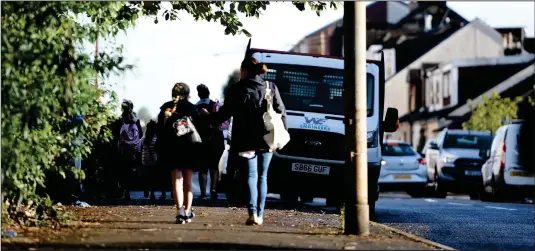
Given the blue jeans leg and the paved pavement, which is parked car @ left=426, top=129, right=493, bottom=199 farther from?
the blue jeans leg

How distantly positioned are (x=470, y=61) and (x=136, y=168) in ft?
168

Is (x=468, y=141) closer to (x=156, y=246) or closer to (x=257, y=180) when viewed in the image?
(x=257, y=180)

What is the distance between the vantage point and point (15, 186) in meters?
11.0

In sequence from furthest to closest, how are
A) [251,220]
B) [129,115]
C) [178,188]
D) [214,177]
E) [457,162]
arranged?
[457,162] → [214,177] → [129,115] → [178,188] → [251,220]

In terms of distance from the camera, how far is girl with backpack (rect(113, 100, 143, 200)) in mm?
20312

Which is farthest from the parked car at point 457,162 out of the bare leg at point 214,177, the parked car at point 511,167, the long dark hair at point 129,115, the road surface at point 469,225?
the long dark hair at point 129,115

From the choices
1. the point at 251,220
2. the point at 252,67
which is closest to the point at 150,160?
the point at 252,67

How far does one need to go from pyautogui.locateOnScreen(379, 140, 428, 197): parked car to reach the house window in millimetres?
37511

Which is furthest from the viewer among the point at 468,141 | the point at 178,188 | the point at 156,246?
the point at 468,141

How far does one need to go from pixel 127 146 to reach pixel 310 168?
3.60 meters

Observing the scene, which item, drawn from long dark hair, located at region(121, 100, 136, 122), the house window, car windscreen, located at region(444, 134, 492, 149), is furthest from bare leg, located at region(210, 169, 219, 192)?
the house window

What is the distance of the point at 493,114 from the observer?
53844 mm

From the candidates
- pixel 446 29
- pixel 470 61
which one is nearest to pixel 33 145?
pixel 470 61

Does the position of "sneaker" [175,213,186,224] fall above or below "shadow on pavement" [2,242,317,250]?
above
